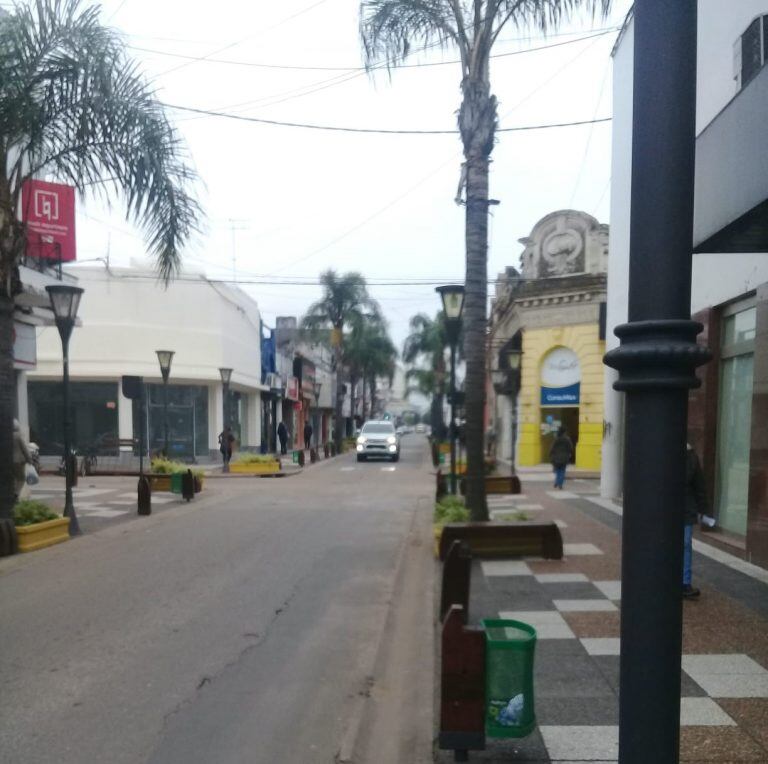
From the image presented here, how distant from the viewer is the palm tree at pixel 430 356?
4594 centimetres

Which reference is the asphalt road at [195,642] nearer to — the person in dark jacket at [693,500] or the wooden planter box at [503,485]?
the person in dark jacket at [693,500]

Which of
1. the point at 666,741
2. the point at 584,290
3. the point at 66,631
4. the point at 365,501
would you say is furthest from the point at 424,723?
the point at 584,290

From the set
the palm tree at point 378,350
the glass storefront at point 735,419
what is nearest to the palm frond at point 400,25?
the glass storefront at point 735,419

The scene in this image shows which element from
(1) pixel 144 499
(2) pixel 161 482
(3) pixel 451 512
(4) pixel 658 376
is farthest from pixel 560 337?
(4) pixel 658 376

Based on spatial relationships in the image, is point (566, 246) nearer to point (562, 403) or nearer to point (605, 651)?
point (562, 403)

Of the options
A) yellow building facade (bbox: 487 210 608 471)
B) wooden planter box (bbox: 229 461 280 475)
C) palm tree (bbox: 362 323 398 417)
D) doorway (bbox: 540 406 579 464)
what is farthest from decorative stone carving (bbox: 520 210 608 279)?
palm tree (bbox: 362 323 398 417)

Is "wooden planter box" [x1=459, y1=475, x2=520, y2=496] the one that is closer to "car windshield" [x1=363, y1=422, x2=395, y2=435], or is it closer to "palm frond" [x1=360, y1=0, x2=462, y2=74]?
"palm frond" [x1=360, y1=0, x2=462, y2=74]

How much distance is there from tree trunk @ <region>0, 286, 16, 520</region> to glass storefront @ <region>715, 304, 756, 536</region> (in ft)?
32.2

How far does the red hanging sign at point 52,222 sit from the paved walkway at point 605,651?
14.9m

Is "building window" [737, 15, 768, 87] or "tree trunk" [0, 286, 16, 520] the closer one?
"building window" [737, 15, 768, 87]

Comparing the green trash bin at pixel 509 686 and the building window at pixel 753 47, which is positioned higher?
the building window at pixel 753 47

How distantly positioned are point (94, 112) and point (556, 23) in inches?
259

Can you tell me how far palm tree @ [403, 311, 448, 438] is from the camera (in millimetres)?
45938

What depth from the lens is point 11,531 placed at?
1009 centimetres
